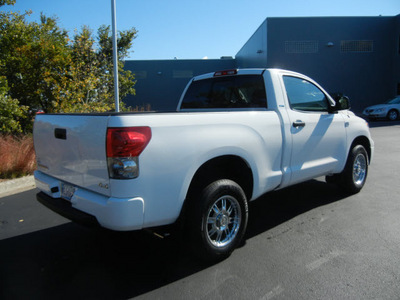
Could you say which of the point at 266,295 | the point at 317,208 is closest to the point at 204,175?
the point at 266,295

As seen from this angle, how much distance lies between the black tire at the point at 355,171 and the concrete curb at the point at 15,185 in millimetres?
5755

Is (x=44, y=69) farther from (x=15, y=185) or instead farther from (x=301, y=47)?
(x=301, y=47)

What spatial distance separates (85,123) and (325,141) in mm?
3256

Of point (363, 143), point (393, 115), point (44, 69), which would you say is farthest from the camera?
point (393, 115)

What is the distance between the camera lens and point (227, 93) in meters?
4.24

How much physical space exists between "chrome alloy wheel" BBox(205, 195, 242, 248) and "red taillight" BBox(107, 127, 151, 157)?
97 centimetres

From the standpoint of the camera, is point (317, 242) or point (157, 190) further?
point (317, 242)

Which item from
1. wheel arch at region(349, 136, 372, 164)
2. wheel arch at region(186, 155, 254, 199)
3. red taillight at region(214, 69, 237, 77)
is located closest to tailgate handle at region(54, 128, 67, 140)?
wheel arch at region(186, 155, 254, 199)

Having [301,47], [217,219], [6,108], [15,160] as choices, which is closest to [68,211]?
[217,219]

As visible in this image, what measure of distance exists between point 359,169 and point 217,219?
11.0 ft

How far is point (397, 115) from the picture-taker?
61.1ft

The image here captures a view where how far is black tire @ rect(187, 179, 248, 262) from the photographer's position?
9.32 feet

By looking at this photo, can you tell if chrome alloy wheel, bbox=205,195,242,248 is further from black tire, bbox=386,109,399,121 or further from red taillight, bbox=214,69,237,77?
black tire, bbox=386,109,399,121

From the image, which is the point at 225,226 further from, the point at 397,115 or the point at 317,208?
the point at 397,115
